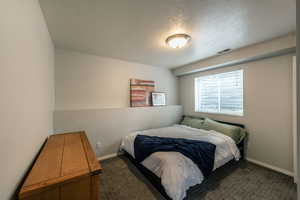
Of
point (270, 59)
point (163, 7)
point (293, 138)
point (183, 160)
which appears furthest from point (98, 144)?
point (270, 59)

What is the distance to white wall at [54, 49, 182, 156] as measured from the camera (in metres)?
2.51

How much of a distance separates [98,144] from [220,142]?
251cm

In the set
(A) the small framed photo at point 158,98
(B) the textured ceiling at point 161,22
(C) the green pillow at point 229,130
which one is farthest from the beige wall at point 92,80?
(C) the green pillow at point 229,130

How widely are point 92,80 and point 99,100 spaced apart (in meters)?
0.49

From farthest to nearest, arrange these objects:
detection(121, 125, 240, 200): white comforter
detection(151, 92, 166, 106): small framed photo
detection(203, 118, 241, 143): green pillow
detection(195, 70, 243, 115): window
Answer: detection(151, 92, 166, 106): small framed photo < detection(195, 70, 243, 115): window < detection(203, 118, 241, 143): green pillow < detection(121, 125, 240, 200): white comforter

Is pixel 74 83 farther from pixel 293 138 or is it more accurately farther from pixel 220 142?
pixel 293 138

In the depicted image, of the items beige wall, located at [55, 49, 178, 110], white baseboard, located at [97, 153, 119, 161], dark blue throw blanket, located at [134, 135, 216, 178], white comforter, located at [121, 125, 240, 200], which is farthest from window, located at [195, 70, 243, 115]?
white baseboard, located at [97, 153, 119, 161]

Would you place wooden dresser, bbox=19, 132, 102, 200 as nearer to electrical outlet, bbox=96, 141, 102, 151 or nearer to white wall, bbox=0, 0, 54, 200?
white wall, bbox=0, 0, 54, 200

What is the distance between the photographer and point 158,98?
12.6 ft

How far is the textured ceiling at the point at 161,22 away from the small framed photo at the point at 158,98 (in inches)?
61.8

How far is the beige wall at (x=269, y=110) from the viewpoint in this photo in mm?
2250

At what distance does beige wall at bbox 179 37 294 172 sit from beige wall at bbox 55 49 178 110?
2.56 meters

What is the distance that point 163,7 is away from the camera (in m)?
1.42

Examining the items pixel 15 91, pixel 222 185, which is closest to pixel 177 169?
pixel 222 185
